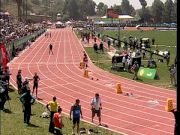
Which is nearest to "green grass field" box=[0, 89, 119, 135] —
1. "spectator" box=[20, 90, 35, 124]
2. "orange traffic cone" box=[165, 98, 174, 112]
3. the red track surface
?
"spectator" box=[20, 90, 35, 124]

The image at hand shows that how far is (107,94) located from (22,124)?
10.4 metres

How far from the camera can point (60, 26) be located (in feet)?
401

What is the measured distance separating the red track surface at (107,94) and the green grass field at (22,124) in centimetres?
141

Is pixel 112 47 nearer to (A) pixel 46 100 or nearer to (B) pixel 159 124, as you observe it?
(A) pixel 46 100

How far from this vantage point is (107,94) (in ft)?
78.0

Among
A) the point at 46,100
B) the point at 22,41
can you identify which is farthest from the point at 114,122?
the point at 22,41

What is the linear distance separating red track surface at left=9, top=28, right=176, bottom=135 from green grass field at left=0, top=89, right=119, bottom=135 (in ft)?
4.63

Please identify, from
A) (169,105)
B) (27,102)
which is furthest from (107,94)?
(27,102)

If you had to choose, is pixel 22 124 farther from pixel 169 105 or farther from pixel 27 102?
pixel 169 105

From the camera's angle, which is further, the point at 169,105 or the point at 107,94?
the point at 107,94

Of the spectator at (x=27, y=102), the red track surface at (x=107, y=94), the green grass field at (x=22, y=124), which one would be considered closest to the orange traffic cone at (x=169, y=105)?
the red track surface at (x=107, y=94)

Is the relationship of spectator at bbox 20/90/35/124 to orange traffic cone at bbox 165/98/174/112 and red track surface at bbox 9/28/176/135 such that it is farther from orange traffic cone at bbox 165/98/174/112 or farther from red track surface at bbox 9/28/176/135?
orange traffic cone at bbox 165/98/174/112

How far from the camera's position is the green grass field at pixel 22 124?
12.7 m

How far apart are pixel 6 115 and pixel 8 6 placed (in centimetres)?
14930
